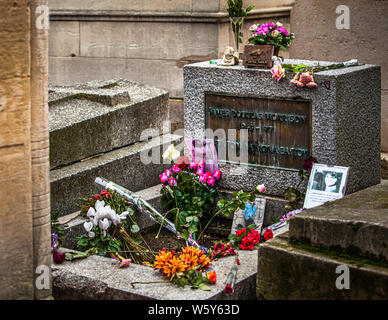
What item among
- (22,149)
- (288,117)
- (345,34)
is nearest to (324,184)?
(288,117)

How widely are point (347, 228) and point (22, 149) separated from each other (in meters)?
2.02

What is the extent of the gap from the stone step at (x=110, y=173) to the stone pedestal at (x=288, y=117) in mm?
460

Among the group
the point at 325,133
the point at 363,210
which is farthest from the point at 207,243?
the point at 363,210

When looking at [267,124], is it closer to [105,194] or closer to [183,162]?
[183,162]

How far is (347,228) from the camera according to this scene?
14.5 feet

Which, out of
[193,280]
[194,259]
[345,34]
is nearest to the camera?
[193,280]

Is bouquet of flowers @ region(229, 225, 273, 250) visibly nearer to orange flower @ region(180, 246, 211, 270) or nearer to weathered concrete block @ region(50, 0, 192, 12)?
orange flower @ region(180, 246, 211, 270)

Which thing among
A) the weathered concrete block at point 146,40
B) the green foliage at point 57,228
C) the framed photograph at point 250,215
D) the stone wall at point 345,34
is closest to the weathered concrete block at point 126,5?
the weathered concrete block at point 146,40

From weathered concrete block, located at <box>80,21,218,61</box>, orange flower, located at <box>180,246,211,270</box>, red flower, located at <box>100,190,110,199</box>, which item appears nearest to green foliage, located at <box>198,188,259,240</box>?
red flower, located at <box>100,190,110,199</box>

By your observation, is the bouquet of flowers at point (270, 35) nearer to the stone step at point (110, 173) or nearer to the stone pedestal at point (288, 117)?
the stone pedestal at point (288, 117)

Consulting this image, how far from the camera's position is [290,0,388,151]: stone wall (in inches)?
328

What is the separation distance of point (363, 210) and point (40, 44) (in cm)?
232

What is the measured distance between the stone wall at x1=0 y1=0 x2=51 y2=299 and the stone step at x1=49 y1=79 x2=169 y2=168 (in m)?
1.70

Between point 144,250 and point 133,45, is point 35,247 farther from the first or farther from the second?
point 133,45
